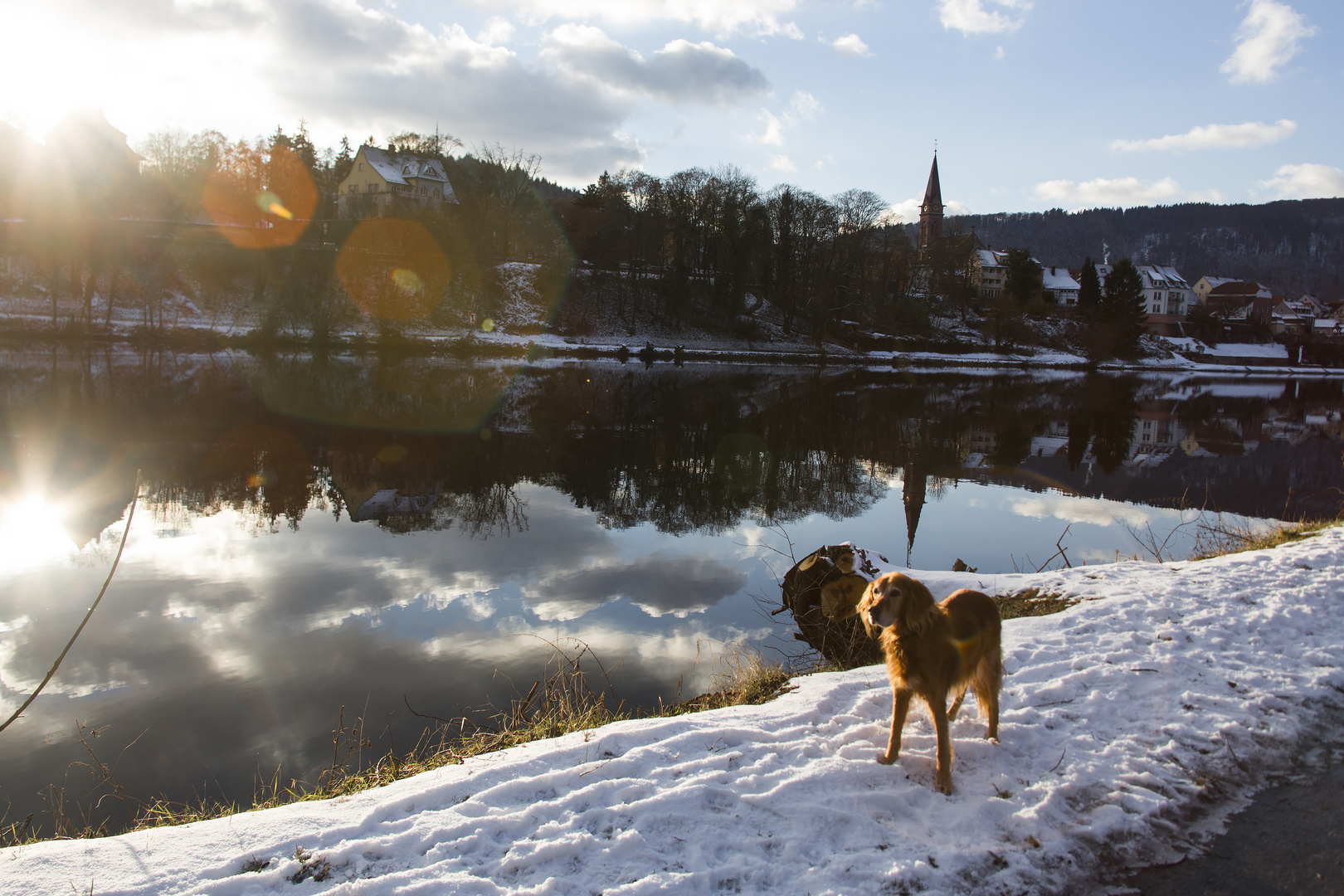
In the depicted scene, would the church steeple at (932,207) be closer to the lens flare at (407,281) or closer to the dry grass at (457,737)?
the lens flare at (407,281)

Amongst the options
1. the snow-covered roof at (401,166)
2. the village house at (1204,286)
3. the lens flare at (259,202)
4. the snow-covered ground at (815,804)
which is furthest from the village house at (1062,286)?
the snow-covered ground at (815,804)

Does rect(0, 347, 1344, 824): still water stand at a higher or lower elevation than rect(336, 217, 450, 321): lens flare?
lower

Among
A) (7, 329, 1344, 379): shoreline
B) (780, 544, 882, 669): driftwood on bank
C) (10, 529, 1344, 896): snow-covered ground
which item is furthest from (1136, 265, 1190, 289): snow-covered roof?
(10, 529, 1344, 896): snow-covered ground

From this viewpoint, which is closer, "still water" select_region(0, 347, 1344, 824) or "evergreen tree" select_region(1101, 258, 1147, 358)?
"still water" select_region(0, 347, 1344, 824)

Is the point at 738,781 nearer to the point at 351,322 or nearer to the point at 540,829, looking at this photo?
the point at 540,829

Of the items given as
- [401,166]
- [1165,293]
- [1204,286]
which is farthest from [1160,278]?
[401,166]

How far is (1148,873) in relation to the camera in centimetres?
336

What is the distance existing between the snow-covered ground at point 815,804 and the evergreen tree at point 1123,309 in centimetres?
9220

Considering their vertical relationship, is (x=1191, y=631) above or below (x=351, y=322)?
below

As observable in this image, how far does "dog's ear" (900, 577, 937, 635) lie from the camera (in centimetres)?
393

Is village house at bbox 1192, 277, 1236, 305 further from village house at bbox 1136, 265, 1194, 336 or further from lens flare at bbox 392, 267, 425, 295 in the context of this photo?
lens flare at bbox 392, 267, 425, 295

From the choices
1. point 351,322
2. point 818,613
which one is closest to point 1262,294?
point 351,322

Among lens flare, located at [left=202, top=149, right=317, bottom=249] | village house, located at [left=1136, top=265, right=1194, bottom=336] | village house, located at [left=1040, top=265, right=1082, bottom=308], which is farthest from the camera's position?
village house, located at [left=1136, top=265, right=1194, bottom=336]

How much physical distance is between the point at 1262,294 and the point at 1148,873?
16553cm
